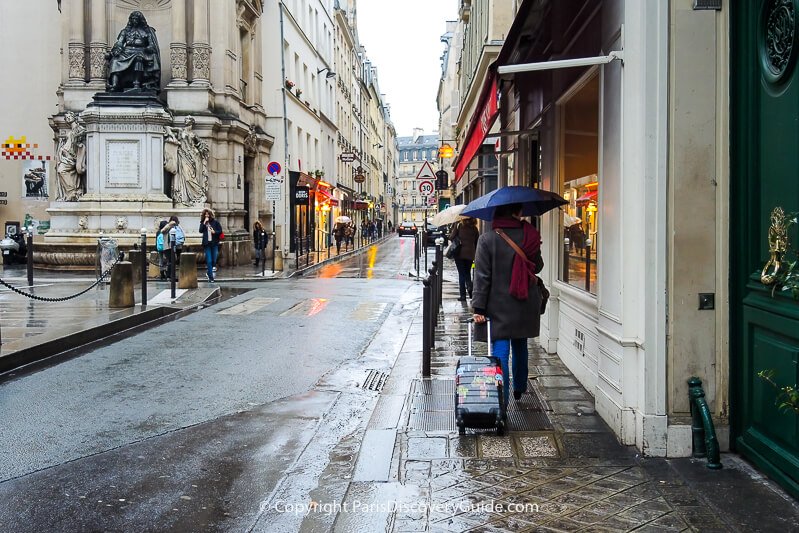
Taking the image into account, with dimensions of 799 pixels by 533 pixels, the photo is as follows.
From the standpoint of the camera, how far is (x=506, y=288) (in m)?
6.07

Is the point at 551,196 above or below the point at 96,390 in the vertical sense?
above

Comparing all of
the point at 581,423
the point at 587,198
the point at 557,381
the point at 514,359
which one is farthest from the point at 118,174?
the point at 581,423

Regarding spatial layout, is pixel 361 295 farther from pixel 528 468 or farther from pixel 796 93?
pixel 796 93

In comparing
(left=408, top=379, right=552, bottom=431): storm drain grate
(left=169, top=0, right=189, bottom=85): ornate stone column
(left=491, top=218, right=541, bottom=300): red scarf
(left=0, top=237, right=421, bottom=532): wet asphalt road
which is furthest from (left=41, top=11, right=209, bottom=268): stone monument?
(left=491, top=218, right=541, bottom=300): red scarf

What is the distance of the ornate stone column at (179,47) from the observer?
2611cm

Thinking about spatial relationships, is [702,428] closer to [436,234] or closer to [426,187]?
[426,187]

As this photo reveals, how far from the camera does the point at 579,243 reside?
787 cm

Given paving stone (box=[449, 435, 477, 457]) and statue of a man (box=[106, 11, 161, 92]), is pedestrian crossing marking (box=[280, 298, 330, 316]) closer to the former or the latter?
paving stone (box=[449, 435, 477, 457])

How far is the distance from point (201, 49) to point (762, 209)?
81.5 ft

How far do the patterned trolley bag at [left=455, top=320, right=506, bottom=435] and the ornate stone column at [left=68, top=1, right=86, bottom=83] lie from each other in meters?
24.3

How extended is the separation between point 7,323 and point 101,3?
1861cm

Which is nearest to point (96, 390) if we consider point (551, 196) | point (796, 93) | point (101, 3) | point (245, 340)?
point (245, 340)

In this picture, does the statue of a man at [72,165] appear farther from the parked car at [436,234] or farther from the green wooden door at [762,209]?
the green wooden door at [762,209]

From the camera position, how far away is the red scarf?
598cm
